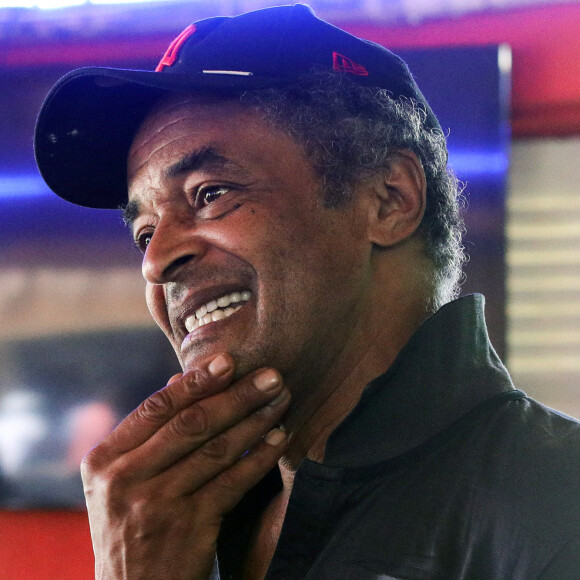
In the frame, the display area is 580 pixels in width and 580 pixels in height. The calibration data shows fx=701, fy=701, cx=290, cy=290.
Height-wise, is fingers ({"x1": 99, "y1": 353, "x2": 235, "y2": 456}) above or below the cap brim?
below

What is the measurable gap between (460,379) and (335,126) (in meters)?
0.49

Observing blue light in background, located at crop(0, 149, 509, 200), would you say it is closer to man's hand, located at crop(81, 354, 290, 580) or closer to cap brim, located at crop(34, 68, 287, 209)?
cap brim, located at crop(34, 68, 287, 209)

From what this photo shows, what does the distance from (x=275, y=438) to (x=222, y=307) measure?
23 cm

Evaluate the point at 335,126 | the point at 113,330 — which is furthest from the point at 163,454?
the point at 113,330

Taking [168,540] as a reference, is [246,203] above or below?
above

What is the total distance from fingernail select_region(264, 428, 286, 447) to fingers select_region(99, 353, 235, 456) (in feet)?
0.37

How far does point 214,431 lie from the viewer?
105 cm

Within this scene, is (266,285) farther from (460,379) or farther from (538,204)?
(538,204)

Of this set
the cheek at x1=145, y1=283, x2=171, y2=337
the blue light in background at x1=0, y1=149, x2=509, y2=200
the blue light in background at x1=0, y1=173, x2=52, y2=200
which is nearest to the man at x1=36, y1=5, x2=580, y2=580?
the cheek at x1=145, y1=283, x2=171, y2=337

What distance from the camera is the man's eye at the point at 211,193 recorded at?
1.18 m

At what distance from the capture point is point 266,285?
3.66 feet

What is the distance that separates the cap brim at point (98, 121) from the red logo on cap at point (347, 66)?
A: 11 cm

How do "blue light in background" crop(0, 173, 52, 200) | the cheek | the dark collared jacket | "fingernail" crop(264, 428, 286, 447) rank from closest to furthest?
the dark collared jacket < "fingernail" crop(264, 428, 286, 447) < the cheek < "blue light in background" crop(0, 173, 52, 200)

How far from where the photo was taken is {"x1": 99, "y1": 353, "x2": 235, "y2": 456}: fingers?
106 cm
